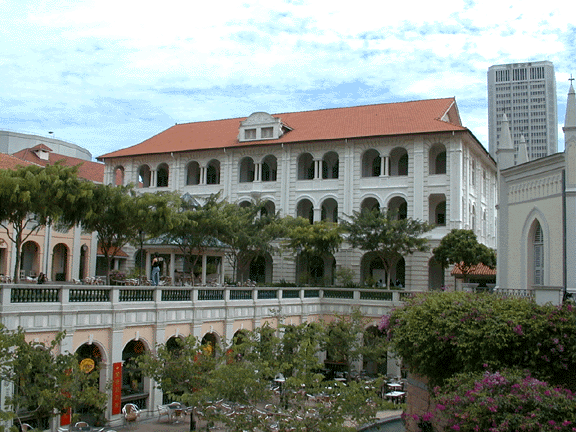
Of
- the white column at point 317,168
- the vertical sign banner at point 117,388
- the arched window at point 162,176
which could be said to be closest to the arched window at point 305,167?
the white column at point 317,168

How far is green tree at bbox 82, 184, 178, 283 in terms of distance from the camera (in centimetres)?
2709

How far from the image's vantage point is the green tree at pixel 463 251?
3959 cm

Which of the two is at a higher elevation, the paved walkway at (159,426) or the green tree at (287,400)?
the green tree at (287,400)

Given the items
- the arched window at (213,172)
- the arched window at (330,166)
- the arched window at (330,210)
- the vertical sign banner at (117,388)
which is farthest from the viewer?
the arched window at (213,172)

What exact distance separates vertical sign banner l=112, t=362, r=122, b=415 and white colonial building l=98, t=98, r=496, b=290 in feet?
61.6

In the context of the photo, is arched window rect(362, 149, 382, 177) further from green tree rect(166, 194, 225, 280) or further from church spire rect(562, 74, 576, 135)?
church spire rect(562, 74, 576, 135)

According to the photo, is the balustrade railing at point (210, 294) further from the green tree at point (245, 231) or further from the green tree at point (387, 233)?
the green tree at point (387, 233)

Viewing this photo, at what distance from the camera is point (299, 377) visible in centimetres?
1620

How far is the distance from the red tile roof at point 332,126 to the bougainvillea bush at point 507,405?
2994cm

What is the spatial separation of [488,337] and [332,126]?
110 feet

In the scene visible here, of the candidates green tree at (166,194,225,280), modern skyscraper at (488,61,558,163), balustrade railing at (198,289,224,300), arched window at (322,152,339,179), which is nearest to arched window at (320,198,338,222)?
arched window at (322,152,339,179)

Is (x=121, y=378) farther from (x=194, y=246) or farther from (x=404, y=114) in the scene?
(x=404, y=114)

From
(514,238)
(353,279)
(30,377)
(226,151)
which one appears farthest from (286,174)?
(30,377)

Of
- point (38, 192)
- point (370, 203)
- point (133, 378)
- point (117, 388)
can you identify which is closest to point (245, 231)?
point (370, 203)
